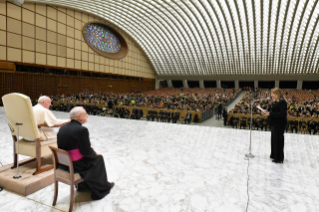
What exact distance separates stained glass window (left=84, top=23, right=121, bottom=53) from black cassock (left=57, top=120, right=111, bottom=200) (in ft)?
101

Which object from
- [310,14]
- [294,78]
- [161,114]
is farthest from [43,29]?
[294,78]

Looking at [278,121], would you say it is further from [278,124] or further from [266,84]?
[266,84]

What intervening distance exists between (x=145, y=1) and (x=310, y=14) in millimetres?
19219

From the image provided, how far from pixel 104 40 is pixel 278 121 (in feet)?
111

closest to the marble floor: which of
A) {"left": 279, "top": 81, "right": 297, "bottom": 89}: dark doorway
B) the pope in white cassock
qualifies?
the pope in white cassock

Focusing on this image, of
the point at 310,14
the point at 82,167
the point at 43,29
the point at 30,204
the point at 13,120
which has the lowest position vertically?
the point at 30,204

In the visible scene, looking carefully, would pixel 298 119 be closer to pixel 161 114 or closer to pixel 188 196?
pixel 161 114

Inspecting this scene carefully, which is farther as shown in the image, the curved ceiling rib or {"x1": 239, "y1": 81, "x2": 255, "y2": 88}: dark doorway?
{"x1": 239, "y1": 81, "x2": 255, "y2": 88}: dark doorway

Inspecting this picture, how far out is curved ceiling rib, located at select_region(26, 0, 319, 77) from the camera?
85.8 feet

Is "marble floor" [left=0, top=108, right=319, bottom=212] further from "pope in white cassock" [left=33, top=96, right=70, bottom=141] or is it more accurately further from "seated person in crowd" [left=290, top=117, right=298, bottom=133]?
"seated person in crowd" [left=290, top=117, right=298, bottom=133]

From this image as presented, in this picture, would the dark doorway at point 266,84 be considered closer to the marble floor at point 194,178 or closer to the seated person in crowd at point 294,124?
the seated person in crowd at point 294,124

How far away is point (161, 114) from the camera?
50.0ft

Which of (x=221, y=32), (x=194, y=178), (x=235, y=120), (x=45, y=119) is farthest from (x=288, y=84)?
(x=45, y=119)

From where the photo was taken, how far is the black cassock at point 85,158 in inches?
117
